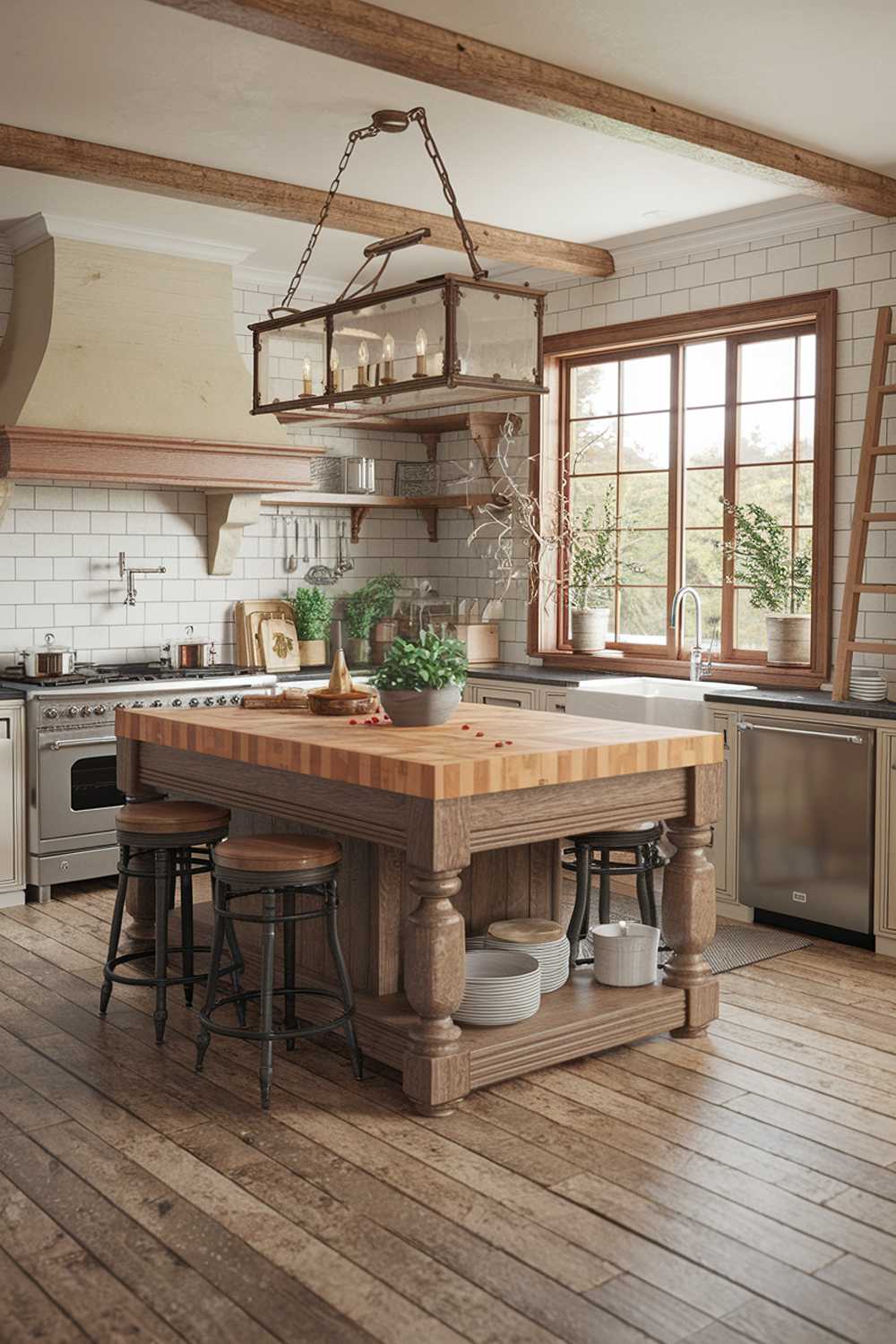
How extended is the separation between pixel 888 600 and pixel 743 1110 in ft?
9.47

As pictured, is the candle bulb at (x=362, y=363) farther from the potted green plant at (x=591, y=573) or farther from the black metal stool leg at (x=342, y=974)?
the potted green plant at (x=591, y=573)

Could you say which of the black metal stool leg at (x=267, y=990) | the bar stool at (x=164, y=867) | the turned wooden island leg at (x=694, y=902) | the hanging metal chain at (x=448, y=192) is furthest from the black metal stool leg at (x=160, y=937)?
the hanging metal chain at (x=448, y=192)

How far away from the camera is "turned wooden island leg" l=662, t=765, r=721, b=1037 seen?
4.36 meters

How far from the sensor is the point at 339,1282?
2.85 m

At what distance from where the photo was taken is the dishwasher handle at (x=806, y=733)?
545 cm

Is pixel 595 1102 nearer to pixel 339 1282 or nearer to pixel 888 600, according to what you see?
pixel 339 1282

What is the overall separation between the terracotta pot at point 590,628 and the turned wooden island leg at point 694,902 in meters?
3.04

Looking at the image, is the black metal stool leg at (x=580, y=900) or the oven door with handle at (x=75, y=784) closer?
the black metal stool leg at (x=580, y=900)

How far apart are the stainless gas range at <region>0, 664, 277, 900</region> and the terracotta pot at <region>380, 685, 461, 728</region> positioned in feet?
7.43

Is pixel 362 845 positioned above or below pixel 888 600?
below

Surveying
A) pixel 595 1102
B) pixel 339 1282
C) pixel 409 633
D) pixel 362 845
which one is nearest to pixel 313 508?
pixel 409 633

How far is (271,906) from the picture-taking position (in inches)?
154

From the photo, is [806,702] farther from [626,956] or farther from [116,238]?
[116,238]

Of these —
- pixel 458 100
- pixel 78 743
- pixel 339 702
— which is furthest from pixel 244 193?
pixel 78 743
